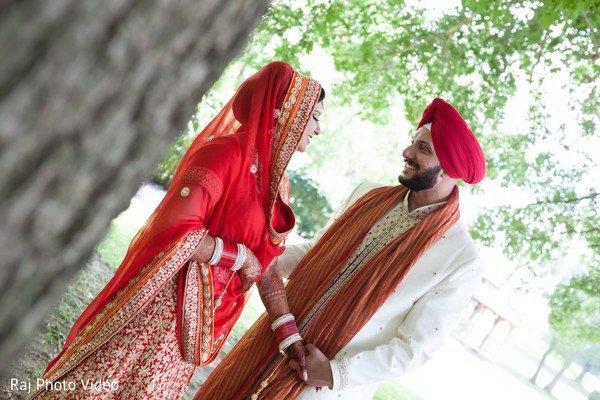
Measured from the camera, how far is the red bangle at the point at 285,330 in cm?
239

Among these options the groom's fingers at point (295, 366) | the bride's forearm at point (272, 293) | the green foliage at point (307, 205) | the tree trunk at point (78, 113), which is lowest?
the groom's fingers at point (295, 366)

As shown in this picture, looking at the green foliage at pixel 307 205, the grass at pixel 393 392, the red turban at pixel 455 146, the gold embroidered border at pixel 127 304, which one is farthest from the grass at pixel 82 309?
the green foliage at pixel 307 205

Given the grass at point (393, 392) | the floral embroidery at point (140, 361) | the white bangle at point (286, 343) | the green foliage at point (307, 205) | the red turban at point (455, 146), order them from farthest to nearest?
the green foliage at point (307, 205), the grass at point (393, 392), the red turban at point (455, 146), the white bangle at point (286, 343), the floral embroidery at point (140, 361)

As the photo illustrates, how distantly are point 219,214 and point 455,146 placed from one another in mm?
1038

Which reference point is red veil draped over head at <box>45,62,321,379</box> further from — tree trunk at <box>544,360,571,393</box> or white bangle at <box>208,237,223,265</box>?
tree trunk at <box>544,360,571,393</box>

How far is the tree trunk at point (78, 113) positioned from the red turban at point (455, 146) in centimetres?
198

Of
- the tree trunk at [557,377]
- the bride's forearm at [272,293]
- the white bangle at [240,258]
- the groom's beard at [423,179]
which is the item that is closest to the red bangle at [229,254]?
the white bangle at [240,258]

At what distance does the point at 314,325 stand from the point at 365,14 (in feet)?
13.1

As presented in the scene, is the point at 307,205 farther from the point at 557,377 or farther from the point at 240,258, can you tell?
the point at 240,258

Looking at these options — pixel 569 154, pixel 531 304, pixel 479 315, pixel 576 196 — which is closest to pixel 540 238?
pixel 576 196

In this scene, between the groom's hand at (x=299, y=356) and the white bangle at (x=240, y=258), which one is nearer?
the white bangle at (x=240, y=258)

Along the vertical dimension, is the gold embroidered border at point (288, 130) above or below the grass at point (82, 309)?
above

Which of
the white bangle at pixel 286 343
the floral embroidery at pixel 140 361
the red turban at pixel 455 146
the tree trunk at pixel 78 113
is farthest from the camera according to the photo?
the red turban at pixel 455 146

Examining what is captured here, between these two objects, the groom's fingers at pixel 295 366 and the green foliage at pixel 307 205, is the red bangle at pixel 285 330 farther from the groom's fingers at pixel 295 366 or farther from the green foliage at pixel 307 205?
the green foliage at pixel 307 205
